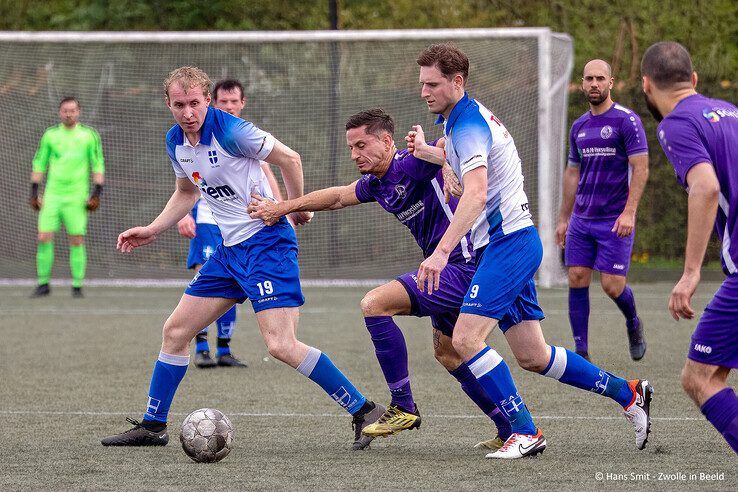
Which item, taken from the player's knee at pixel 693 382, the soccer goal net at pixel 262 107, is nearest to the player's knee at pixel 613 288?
the player's knee at pixel 693 382

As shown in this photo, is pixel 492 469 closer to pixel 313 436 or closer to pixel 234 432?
pixel 313 436

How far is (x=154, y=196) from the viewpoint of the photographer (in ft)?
Result: 58.3

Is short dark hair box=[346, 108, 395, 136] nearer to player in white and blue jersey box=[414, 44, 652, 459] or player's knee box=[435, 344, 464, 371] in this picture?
player in white and blue jersey box=[414, 44, 652, 459]

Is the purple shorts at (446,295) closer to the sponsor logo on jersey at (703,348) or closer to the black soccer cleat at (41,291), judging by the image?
the sponsor logo on jersey at (703,348)

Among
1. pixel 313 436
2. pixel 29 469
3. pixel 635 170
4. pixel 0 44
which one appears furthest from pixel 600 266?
pixel 0 44

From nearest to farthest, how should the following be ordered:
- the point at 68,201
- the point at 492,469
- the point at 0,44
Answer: the point at 492,469 → the point at 68,201 → the point at 0,44

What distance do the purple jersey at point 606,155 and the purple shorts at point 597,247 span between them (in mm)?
73

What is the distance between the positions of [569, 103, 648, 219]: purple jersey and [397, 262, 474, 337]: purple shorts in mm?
3487

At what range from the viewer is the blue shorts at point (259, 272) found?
6.03 meters

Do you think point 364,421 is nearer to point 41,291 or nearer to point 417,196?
point 417,196

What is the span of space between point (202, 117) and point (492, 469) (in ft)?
7.23

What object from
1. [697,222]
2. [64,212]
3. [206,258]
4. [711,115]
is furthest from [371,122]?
[64,212]

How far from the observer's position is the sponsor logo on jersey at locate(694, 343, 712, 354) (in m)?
4.61

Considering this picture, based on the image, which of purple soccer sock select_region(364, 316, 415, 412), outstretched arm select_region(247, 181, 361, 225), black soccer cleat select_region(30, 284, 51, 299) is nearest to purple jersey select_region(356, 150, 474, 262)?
outstretched arm select_region(247, 181, 361, 225)
